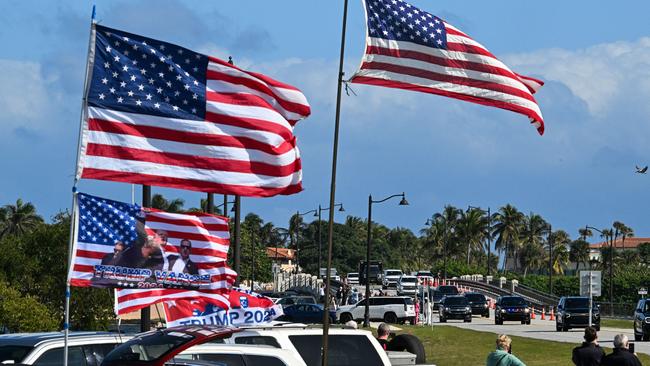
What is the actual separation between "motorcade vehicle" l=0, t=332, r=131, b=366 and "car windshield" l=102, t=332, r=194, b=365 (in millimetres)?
1598

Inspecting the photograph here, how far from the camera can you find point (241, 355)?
14.9 m

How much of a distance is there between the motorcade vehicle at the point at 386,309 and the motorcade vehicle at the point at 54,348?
46654 mm

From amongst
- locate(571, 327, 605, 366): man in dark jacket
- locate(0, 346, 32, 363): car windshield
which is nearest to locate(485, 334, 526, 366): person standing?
locate(571, 327, 605, 366): man in dark jacket

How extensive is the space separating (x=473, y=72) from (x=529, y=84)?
47.1 inches

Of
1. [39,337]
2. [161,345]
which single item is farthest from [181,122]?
[39,337]

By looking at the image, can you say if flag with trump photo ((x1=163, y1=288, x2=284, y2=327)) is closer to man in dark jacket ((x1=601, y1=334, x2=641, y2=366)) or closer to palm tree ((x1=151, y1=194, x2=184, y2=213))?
man in dark jacket ((x1=601, y1=334, x2=641, y2=366))

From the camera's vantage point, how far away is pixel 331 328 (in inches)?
658

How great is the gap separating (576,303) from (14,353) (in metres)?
44.8

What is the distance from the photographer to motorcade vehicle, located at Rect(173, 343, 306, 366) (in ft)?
48.4

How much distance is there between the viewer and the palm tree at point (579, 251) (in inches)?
6816

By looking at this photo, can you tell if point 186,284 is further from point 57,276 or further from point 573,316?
point 573,316

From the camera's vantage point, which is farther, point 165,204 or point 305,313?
point 165,204

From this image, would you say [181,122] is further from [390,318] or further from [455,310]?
[455,310]

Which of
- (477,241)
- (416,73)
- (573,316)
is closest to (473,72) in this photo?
(416,73)
